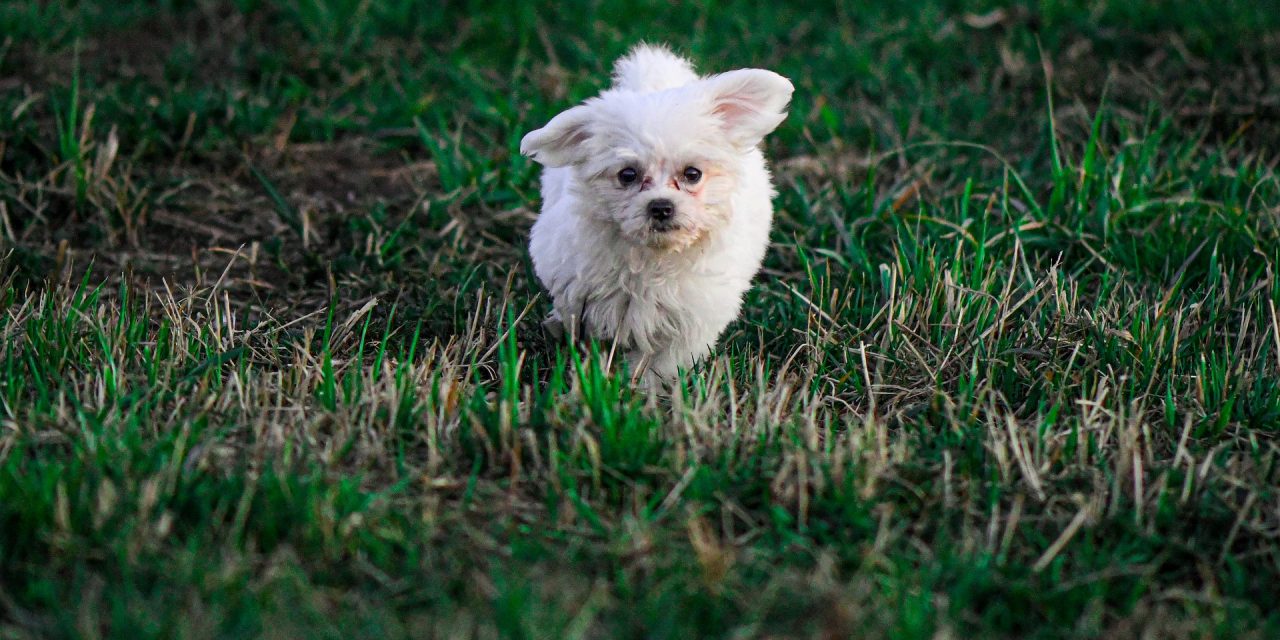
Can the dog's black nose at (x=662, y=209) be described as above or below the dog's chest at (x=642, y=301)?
above

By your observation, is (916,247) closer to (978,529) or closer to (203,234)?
(978,529)

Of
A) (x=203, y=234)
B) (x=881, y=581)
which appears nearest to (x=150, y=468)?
(x=881, y=581)

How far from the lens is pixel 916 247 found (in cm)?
431

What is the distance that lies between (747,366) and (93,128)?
114 inches

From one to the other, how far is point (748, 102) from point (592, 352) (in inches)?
32.8

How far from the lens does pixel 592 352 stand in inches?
140

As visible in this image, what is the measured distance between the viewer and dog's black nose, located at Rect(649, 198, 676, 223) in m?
3.47

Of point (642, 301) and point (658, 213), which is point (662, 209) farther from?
point (642, 301)

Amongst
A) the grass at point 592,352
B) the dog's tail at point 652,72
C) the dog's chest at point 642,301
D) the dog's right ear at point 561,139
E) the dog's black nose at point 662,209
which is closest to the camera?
the grass at point 592,352

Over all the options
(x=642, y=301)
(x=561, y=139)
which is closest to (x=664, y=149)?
(x=561, y=139)

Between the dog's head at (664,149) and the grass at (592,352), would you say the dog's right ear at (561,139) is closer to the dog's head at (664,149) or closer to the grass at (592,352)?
the dog's head at (664,149)

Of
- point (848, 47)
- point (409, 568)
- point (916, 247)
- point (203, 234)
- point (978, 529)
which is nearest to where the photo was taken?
point (409, 568)

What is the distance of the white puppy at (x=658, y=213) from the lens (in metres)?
3.52

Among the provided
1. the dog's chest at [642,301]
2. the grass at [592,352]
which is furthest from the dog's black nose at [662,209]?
the grass at [592,352]
